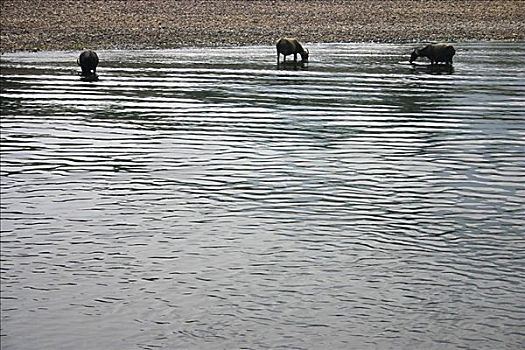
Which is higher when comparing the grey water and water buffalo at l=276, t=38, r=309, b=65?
water buffalo at l=276, t=38, r=309, b=65

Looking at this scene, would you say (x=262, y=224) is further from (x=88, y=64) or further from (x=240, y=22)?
(x=240, y=22)

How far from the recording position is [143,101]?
23297 millimetres

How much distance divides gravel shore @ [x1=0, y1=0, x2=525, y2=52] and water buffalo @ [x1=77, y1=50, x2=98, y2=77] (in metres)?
11.9

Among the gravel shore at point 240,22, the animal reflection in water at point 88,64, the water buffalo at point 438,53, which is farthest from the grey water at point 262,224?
the gravel shore at point 240,22

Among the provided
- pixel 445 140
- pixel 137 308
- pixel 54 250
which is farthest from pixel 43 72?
pixel 137 308

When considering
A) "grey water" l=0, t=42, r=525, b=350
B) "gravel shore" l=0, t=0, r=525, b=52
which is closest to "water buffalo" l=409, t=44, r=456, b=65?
"grey water" l=0, t=42, r=525, b=350

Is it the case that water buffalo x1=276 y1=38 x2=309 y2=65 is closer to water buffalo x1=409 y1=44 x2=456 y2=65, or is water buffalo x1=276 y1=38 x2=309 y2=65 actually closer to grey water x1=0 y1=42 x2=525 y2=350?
water buffalo x1=409 y1=44 x2=456 y2=65

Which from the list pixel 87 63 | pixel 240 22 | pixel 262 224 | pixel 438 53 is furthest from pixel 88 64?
pixel 240 22

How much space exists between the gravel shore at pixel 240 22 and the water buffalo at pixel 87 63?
39.1ft

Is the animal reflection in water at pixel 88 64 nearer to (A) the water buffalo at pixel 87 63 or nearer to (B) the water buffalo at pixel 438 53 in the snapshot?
(A) the water buffalo at pixel 87 63

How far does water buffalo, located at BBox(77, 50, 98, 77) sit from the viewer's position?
96.6ft

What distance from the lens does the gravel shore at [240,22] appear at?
152 ft

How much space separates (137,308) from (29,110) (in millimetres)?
13353

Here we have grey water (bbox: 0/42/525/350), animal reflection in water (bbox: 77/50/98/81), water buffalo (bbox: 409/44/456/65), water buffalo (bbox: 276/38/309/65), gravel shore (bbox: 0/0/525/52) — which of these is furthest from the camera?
gravel shore (bbox: 0/0/525/52)
